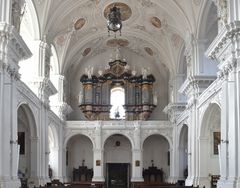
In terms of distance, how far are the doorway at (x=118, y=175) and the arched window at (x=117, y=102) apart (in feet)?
12.4

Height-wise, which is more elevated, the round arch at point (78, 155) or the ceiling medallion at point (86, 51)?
the ceiling medallion at point (86, 51)

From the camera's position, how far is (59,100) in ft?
113

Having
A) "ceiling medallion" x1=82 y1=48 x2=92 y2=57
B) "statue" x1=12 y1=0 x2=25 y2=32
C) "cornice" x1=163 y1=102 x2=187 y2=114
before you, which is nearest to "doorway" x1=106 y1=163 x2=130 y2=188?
"cornice" x1=163 y1=102 x2=187 y2=114

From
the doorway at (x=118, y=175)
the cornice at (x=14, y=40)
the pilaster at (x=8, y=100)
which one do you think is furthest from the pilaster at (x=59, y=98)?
the pilaster at (x=8, y=100)

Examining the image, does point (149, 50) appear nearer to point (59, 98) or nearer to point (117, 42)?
point (117, 42)

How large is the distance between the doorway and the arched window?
3793mm

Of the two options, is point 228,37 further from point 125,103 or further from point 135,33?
point 125,103

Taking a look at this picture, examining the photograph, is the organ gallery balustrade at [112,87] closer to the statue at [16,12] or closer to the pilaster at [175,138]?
the pilaster at [175,138]

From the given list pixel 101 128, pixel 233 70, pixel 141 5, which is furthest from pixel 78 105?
pixel 233 70

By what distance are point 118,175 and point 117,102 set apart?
5.57 metres

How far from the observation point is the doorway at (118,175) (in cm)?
3847

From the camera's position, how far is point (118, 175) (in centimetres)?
3869

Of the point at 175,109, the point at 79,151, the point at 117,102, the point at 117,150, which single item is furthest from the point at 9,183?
the point at 117,150

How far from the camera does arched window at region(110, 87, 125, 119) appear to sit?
125 feet
